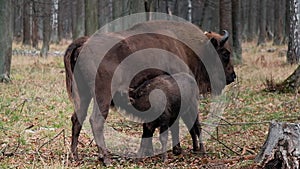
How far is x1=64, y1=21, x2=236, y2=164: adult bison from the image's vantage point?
6.78m

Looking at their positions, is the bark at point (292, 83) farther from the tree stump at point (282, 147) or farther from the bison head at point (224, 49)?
the tree stump at point (282, 147)

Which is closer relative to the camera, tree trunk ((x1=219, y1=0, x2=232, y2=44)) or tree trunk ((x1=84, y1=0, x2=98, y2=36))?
tree trunk ((x1=219, y1=0, x2=232, y2=44))

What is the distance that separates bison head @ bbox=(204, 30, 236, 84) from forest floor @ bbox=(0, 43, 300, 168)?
830 mm

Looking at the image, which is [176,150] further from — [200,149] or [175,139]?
[200,149]

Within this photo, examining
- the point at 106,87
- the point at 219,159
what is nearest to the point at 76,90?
the point at 106,87

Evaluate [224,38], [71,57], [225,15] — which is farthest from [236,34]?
[71,57]

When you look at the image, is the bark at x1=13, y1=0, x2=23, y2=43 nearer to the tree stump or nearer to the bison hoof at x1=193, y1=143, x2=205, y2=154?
the bison hoof at x1=193, y1=143, x2=205, y2=154

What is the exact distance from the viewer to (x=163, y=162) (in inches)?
276

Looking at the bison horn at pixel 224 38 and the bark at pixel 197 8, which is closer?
the bison horn at pixel 224 38

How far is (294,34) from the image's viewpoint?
1622 cm

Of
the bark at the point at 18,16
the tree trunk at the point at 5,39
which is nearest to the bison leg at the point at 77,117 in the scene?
the tree trunk at the point at 5,39

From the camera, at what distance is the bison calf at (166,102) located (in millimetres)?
7230

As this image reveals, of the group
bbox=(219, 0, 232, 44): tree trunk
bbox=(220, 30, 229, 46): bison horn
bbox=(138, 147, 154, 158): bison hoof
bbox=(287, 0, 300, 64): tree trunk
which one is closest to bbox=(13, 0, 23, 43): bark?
bbox=(219, 0, 232, 44): tree trunk

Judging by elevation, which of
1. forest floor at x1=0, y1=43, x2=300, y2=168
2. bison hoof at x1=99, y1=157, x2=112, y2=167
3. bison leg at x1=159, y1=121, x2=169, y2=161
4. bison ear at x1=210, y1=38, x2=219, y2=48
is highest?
bison ear at x1=210, y1=38, x2=219, y2=48
